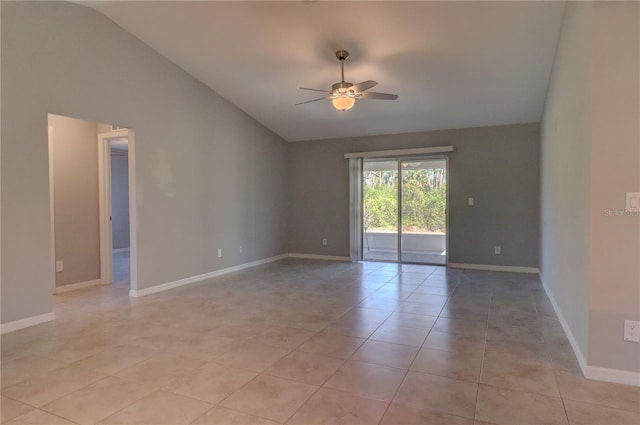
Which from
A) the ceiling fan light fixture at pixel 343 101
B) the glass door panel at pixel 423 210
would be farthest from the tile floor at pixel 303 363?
the glass door panel at pixel 423 210

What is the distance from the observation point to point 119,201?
8781 mm

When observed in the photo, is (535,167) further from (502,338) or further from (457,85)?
(502,338)

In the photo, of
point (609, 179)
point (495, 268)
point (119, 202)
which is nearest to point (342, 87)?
point (609, 179)

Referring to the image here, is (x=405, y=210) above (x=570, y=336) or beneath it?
above

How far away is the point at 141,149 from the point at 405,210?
4593 millimetres

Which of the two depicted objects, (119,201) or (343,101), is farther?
(119,201)

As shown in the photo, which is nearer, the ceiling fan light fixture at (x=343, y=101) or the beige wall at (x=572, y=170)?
the beige wall at (x=572, y=170)

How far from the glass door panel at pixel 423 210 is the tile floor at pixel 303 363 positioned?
2.34 metres

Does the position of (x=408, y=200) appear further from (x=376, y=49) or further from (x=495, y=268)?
(x=376, y=49)

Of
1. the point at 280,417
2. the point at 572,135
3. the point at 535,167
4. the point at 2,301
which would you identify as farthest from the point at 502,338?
the point at 2,301

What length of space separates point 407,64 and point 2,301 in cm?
487

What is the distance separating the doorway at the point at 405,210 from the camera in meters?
6.76

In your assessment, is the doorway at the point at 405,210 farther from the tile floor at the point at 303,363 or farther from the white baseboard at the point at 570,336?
the white baseboard at the point at 570,336

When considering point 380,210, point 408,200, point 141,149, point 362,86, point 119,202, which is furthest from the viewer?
point 119,202
